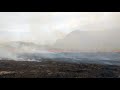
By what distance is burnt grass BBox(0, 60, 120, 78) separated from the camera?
3732mm

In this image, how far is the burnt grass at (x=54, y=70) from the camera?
3.73m

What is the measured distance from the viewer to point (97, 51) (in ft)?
12.3

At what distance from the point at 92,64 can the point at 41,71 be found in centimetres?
88

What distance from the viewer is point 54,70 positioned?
12.4 ft

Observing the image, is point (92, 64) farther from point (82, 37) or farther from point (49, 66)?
point (49, 66)

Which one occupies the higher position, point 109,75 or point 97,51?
point 97,51

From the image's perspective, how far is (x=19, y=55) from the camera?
381 centimetres
